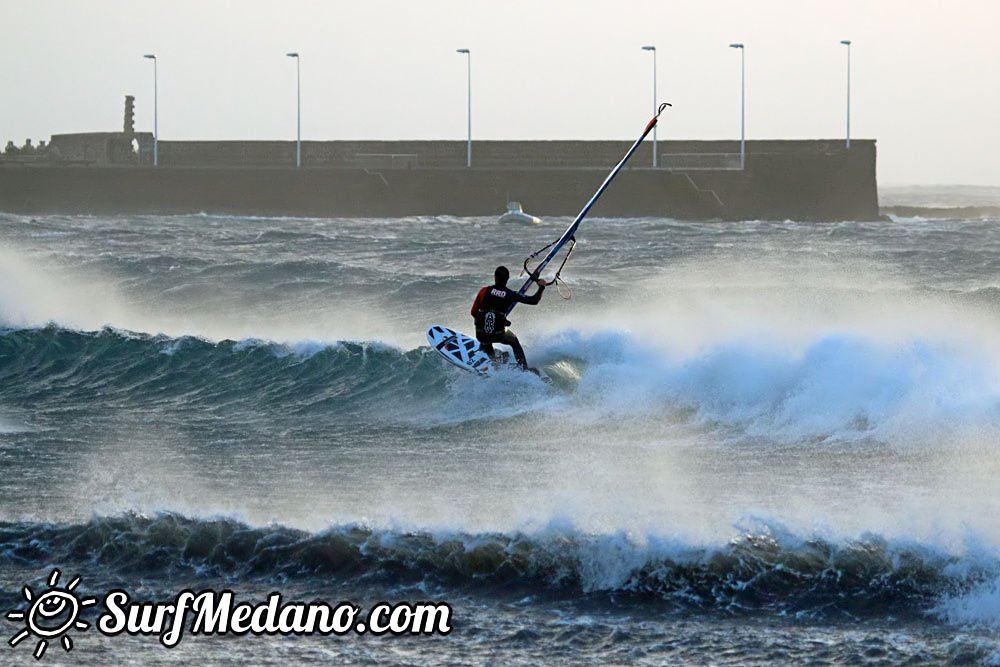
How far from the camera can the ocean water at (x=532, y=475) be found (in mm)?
7477

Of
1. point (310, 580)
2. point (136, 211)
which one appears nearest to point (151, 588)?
point (310, 580)

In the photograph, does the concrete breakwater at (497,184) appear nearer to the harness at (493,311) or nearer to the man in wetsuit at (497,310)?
the man in wetsuit at (497,310)

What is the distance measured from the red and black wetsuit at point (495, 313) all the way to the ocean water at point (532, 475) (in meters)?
0.45

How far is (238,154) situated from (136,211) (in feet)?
22.5

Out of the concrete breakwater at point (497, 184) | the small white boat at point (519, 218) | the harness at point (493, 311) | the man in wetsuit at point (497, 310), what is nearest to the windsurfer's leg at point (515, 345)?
the man in wetsuit at point (497, 310)

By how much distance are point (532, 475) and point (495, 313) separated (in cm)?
348

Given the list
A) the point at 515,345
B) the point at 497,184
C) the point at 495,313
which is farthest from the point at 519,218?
the point at 495,313

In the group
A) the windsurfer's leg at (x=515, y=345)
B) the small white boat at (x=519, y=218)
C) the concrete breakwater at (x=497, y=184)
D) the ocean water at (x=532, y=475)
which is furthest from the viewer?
the concrete breakwater at (x=497, y=184)

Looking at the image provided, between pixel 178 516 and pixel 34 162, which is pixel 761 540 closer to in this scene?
pixel 178 516

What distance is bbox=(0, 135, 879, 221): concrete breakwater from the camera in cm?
5947

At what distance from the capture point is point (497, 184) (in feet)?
199

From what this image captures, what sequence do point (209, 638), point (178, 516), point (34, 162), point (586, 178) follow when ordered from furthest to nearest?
point (34, 162) → point (586, 178) → point (178, 516) → point (209, 638)

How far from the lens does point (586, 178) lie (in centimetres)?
5972

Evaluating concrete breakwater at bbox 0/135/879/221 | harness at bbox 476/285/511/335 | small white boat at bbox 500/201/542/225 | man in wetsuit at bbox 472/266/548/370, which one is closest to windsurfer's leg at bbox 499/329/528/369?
man in wetsuit at bbox 472/266/548/370
